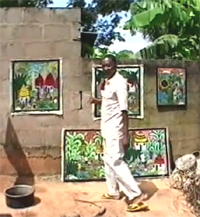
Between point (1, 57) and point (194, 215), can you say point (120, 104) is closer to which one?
point (194, 215)

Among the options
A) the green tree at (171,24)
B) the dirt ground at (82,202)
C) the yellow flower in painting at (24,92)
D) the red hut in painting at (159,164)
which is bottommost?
the dirt ground at (82,202)

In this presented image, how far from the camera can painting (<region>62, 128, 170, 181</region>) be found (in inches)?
189

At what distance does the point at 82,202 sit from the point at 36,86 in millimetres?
1452

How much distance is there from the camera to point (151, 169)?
4.92 meters

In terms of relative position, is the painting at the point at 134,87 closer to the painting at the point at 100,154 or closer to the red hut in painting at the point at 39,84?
the painting at the point at 100,154

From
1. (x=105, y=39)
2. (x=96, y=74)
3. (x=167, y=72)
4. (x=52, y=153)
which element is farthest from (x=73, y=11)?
(x=105, y=39)

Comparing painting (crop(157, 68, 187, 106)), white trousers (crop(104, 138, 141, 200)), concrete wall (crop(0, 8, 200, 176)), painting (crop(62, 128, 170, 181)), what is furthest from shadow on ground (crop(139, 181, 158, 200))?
painting (crop(157, 68, 187, 106))

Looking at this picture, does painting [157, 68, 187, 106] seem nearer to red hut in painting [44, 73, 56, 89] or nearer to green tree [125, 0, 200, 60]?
green tree [125, 0, 200, 60]

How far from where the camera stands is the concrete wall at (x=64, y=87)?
475cm

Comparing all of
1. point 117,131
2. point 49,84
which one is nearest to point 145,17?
point 49,84

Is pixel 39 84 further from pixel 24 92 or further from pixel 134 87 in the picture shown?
pixel 134 87

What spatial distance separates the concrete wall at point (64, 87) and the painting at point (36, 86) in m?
0.07

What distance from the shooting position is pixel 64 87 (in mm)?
4816

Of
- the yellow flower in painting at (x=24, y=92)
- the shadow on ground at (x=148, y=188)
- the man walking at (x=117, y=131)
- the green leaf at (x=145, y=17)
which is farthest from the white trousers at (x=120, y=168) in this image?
the green leaf at (x=145, y=17)
